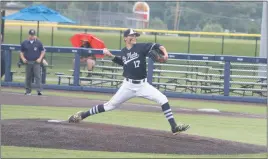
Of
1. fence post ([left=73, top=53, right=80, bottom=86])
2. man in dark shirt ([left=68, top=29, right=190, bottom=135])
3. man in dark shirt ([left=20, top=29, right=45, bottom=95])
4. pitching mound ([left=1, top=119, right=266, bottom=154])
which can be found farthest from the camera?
fence post ([left=73, top=53, right=80, bottom=86])

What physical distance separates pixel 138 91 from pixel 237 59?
33.9 feet

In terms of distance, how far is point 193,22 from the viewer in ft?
166

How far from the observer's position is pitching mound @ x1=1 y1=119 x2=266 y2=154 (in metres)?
10.2

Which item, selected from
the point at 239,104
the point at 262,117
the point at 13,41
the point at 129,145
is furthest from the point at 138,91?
the point at 13,41

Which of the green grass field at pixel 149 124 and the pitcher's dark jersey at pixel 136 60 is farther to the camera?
the pitcher's dark jersey at pixel 136 60

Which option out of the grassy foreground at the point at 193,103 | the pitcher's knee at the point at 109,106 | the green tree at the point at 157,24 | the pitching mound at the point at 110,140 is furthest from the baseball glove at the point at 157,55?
the green tree at the point at 157,24

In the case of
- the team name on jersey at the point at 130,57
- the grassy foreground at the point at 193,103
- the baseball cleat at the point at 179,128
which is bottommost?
the grassy foreground at the point at 193,103

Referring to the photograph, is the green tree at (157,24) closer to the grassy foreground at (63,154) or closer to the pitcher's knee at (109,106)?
the pitcher's knee at (109,106)

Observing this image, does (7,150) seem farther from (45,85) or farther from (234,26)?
(234,26)

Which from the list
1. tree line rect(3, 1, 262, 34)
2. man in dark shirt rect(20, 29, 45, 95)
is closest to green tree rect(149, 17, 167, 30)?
tree line rect(3, 1, 262, 34)

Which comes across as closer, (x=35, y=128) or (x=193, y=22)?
(x=35, y=128)

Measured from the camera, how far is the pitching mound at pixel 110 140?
402 inches

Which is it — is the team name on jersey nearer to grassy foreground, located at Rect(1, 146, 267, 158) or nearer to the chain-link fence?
grassy foreground, located at Rect(1, 146, 267, 158)

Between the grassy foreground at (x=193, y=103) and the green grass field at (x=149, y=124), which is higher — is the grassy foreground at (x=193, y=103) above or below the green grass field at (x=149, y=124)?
below
